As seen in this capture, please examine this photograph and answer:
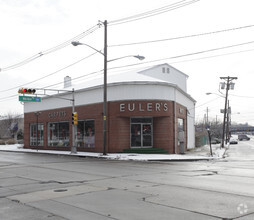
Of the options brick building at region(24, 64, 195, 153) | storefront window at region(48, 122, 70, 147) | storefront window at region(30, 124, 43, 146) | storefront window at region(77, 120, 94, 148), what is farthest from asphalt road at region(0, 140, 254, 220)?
storefront window at region(30, 124, 43, 146)

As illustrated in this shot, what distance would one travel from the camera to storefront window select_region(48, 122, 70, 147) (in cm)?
3535

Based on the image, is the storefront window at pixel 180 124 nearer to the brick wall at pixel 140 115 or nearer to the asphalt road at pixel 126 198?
the brick wall at pixel 140 115

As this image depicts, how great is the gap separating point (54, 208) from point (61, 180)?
4.76 metres

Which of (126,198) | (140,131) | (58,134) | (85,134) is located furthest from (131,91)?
(126,198)

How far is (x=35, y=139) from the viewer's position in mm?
41406

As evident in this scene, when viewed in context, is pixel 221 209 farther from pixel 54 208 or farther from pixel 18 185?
pixel 18 185

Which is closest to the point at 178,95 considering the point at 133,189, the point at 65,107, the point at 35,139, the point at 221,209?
the point at 65,107

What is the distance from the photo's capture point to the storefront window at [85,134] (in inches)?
1250

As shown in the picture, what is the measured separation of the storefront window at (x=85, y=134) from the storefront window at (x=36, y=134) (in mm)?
7806

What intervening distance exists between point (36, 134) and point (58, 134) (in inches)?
201

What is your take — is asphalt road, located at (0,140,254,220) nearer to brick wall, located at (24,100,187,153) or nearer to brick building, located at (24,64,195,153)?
brick wall, located at (24,100,187,153)

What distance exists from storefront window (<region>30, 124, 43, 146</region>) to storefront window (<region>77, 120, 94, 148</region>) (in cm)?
781

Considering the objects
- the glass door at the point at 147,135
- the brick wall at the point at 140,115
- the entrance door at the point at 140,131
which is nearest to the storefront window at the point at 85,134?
the brick wall at the point at 140,115

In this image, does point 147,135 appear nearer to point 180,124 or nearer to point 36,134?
point 180,124
